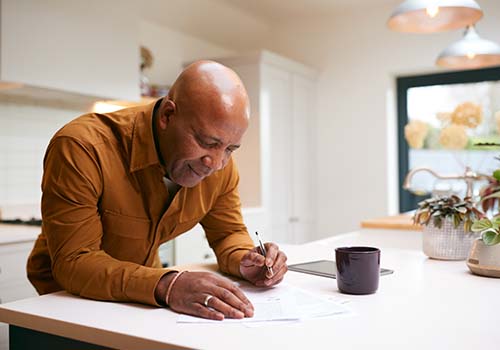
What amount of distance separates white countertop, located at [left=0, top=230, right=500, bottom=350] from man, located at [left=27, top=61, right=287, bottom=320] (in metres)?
0.06

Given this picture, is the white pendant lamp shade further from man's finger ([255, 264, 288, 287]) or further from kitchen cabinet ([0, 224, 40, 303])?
kitchen cabinet ([0, 224, 40, 303])

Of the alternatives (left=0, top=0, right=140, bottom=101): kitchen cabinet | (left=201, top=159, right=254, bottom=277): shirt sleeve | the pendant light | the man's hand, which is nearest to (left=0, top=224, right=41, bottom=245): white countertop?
(left=0, top=0, right=140, bottom=101): kitchen cabinet

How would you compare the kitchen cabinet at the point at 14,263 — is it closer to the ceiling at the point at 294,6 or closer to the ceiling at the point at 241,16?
the ceiling at the point at 241,16

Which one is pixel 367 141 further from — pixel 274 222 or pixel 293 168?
pixel 274 222

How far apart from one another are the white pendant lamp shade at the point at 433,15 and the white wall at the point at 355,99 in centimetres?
223

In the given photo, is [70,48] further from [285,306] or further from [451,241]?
[285,306]

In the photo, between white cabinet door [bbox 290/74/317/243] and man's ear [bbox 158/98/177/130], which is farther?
white cabinet door [bbox 290/74/317/243]

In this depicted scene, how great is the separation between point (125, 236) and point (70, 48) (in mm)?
1967

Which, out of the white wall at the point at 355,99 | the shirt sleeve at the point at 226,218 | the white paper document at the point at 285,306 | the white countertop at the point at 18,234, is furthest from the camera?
the white wall at the point at 355,99

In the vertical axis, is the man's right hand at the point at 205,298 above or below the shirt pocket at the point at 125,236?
below

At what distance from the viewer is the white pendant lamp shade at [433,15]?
217cm

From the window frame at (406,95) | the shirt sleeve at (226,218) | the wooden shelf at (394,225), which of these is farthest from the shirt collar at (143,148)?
the window frame at (406,95)

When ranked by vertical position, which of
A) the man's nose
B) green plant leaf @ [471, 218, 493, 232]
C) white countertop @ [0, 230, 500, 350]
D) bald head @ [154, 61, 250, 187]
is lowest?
white countertop @ [0, 230, 500, 350]

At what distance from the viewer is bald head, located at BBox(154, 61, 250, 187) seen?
121 cm
